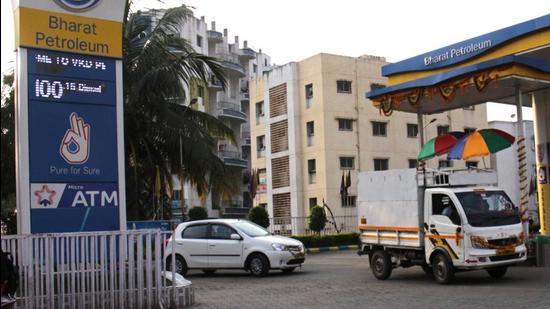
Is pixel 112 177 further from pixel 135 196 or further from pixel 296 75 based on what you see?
pixel 296 75

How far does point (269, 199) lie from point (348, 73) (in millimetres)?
11834

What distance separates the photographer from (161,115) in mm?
→ 19766

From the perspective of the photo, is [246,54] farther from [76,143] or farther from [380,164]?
[76,143]

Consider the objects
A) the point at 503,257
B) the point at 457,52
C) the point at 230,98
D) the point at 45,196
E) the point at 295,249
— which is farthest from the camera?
the point at 230,98

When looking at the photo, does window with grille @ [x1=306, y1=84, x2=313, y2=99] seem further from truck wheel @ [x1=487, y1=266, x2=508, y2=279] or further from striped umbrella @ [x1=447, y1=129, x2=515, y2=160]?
truck wheel @ [x1=487, y1=266, x2=508, y2=279]

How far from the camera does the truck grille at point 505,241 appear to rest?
542 inches

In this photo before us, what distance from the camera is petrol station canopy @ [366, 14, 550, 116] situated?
1741cm

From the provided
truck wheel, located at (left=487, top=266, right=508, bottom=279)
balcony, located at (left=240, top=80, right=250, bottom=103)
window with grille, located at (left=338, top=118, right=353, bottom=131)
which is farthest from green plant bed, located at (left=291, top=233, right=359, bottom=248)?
balcony, located at (left=240, top=80, right=250, bottom=103)

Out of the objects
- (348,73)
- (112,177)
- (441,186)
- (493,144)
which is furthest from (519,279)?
(348,73)

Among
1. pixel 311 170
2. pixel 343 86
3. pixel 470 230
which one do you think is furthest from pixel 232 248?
pixel 343 86

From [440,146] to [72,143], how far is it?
12.4m

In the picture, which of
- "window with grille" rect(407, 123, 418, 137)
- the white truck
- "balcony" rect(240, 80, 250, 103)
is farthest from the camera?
"balcony" rect(240, 80, 250, 103)

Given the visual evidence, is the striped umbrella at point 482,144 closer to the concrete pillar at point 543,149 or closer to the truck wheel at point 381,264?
the concrete pillar at point 543,149

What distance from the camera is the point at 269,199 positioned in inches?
2020
